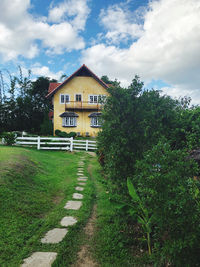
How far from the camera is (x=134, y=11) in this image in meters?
7.32

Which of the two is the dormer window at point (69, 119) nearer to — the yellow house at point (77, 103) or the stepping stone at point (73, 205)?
the yellow house at point (77, 103)

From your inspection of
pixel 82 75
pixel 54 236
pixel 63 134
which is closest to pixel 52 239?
pixel 54 236

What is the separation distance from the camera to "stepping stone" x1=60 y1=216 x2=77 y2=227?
11.7 ft

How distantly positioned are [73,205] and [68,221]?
2.91 ft

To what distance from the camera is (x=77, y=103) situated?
26.4 meters

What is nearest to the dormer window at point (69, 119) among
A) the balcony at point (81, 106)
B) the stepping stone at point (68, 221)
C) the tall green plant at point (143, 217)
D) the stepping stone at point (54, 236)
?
the balcony at point (81, 106)

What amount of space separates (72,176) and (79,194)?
85.1 inches

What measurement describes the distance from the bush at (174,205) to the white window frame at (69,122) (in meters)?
24.3

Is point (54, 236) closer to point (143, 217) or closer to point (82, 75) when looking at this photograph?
point (143, 217)

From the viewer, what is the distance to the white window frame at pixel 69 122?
26391mm

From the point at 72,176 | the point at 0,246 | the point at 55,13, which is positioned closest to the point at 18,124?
the point at 55,13

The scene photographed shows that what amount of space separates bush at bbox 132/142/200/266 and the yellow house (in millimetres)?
23543

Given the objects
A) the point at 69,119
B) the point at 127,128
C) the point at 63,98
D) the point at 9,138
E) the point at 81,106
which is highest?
the point at 63,98

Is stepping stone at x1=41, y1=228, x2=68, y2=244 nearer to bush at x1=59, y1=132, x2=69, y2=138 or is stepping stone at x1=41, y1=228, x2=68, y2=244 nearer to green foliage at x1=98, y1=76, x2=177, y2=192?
green foliage at x1=98, y1=76, x2=177, y2=192
